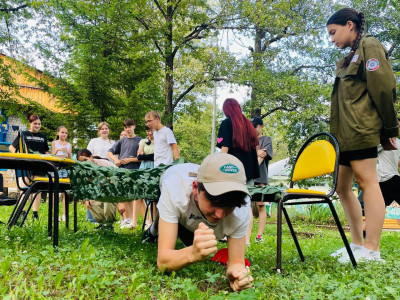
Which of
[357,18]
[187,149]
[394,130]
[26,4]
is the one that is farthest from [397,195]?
[187,149]

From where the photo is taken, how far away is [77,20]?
11.0m

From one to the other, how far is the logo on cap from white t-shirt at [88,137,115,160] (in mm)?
5277

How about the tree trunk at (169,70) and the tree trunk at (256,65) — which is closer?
the tree trunk at (169,70)

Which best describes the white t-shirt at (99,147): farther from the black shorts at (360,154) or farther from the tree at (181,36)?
the tree at (181,36)

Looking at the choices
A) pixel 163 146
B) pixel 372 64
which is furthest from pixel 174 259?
pixel 163 146

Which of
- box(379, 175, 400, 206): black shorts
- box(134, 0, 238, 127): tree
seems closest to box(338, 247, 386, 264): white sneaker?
box(379, 175, 400, 206): black shorts

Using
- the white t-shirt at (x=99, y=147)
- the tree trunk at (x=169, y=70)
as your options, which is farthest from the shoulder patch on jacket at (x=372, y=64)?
the tree trunk at (x=169, y=70)

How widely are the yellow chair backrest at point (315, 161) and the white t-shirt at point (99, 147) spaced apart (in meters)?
4.53

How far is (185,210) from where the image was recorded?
2.30m

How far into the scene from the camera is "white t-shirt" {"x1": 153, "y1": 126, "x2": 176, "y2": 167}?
237 inches

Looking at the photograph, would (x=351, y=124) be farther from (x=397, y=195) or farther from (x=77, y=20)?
(x=77, y=20)

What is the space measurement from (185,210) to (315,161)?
1370 mm

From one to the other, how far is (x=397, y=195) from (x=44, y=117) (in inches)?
385

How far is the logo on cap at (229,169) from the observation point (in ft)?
6.83
